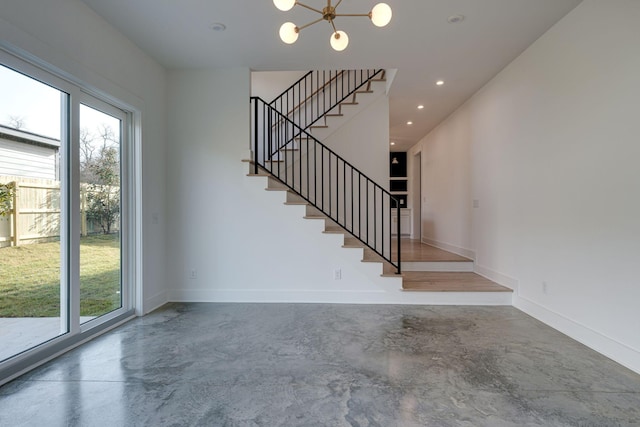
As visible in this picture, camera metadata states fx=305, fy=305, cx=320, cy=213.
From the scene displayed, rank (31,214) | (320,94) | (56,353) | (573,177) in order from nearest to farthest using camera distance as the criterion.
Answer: (31,214)
(56,353)
(573,177)
(320,94)

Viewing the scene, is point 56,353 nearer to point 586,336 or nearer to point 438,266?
point 586,336

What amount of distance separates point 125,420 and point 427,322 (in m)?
2.73

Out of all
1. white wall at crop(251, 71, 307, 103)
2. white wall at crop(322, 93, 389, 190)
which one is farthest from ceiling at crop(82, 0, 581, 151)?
white wall at crop(251, 71, 307, 103)

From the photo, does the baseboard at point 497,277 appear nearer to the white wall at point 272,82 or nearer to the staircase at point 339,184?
the staircase at point 339,184

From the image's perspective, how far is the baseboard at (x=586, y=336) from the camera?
232cm

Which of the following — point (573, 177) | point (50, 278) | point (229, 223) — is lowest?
point (50, 278)

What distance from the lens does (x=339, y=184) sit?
16.4ft

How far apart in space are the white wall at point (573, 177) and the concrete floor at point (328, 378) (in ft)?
1.40

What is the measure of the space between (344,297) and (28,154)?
11.1ft

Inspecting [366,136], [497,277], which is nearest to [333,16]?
[366,136]

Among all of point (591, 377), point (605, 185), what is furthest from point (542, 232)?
point (591, 377)

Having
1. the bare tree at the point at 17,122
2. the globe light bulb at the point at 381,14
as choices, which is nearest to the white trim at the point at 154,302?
the bare tree at the point at 17,122

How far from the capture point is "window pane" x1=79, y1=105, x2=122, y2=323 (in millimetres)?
2889

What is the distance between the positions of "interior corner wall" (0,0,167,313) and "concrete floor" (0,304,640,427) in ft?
3.29
